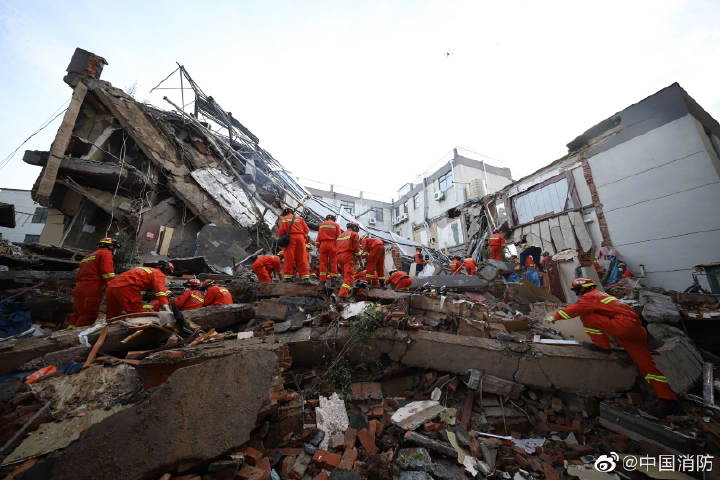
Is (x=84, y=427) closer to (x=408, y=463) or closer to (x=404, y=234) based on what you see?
(x=408, y=463)

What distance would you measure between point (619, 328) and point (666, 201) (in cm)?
788

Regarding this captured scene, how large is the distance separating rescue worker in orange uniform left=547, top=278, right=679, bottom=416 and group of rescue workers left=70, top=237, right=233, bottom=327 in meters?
5.83

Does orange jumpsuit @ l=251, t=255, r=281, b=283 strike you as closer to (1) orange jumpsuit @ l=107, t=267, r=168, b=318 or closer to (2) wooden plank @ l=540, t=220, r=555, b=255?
(1) orange jumpsuit @ l=107, t=267, r=168, b=318

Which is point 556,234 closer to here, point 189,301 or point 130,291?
point 189,301

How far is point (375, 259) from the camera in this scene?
22.8 ft

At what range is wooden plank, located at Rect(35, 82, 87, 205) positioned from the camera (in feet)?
28.3

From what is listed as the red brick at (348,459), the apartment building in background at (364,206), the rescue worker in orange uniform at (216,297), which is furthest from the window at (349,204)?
the red brick at (348,459)

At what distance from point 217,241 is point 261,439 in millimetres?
8190

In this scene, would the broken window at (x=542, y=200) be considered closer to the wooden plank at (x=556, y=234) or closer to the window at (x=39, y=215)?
the wooden plank at (x=556, y=234)

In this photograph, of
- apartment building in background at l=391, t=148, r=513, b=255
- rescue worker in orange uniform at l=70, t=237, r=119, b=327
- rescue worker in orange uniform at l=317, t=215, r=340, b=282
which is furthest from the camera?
apartment building in background at l=391, t=148, r=513, b=255

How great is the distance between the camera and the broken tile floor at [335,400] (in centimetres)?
205

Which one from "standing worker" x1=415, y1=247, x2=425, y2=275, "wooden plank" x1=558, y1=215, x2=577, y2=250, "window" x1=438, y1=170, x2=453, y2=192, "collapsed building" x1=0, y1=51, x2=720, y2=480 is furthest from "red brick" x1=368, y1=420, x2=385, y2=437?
"window" x1=438, y1=170, x2=453, y2=192

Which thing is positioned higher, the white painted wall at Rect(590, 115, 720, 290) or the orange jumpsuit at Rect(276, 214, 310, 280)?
the white painted wall at Rect(590, 115, 720, 290)

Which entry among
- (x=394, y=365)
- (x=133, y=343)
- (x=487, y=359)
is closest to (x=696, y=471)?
(x=487, y=359)
